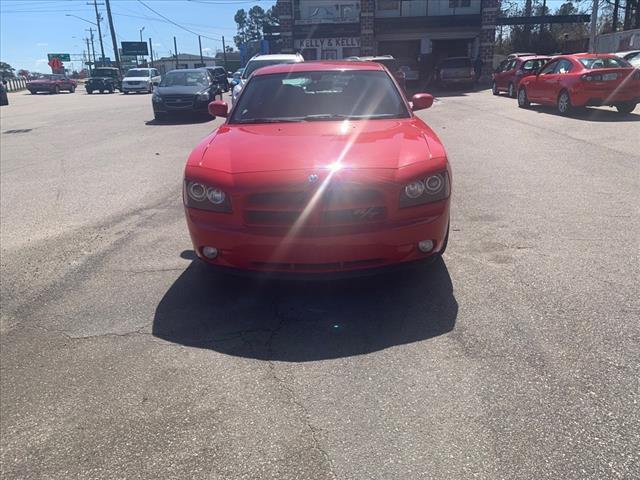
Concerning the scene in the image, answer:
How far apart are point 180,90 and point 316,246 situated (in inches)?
579

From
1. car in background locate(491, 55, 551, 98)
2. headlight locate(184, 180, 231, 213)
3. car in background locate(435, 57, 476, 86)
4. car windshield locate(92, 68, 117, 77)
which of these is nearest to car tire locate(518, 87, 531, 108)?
car in background locate(491, 55, 551, 98)

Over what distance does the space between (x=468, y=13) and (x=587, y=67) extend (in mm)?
24008

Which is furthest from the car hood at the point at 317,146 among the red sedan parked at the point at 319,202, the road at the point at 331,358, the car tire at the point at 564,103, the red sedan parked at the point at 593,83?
the car tire at the point at 564,103

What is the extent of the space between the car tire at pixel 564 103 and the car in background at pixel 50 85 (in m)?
41.6

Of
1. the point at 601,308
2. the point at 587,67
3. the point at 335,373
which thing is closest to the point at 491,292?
the point at 601,308

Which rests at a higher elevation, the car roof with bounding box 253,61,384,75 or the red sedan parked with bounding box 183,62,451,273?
the car roof with bounding box 253,61,384,75

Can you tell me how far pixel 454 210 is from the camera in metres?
6.11

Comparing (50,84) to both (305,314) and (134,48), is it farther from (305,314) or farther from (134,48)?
(305,314)

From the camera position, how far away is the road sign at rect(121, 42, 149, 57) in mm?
72438

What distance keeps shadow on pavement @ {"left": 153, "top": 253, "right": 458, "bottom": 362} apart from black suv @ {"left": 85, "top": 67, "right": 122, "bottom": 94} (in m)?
43.8

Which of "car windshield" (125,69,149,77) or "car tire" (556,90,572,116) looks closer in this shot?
"car tire" (556,90,572,116)

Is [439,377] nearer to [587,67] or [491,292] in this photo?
[491,292]

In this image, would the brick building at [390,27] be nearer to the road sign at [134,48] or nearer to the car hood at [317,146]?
the car hood at [317,146]

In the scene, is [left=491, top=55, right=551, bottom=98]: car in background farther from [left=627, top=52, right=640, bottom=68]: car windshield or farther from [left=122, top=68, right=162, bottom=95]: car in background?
[left=122, top=68, right=162, bottom=95]: car in background
